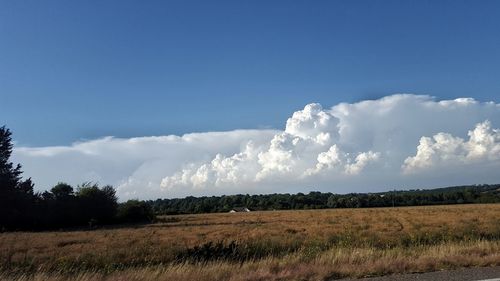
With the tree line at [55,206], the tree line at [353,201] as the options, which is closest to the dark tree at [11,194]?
the tree line at [55,206]

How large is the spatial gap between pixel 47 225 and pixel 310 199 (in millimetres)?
101960

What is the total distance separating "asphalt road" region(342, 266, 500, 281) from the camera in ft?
26.9

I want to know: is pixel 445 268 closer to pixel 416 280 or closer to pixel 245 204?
pixel 416 280

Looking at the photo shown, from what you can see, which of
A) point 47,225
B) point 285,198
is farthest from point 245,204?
point 47,225

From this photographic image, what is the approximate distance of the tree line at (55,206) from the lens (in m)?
65.2

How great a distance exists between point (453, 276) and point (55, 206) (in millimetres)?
74205

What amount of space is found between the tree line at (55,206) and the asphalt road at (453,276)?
180ft

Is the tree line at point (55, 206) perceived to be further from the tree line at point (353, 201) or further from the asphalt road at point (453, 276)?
the asphalt road at point (453, 276)

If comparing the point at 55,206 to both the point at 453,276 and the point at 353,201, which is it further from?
the point at 353,201

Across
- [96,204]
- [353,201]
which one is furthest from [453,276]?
[353,201]

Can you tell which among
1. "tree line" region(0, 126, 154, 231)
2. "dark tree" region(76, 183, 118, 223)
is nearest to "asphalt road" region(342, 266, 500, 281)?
"tree line" region(0, 126, 154, 231)

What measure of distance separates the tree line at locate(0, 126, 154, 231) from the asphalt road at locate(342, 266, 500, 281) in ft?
180

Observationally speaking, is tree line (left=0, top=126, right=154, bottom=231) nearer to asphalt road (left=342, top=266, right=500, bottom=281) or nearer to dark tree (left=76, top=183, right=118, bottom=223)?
dark tree (left=76, top=183, right=118, bottom=223)

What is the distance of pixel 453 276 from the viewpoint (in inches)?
332
